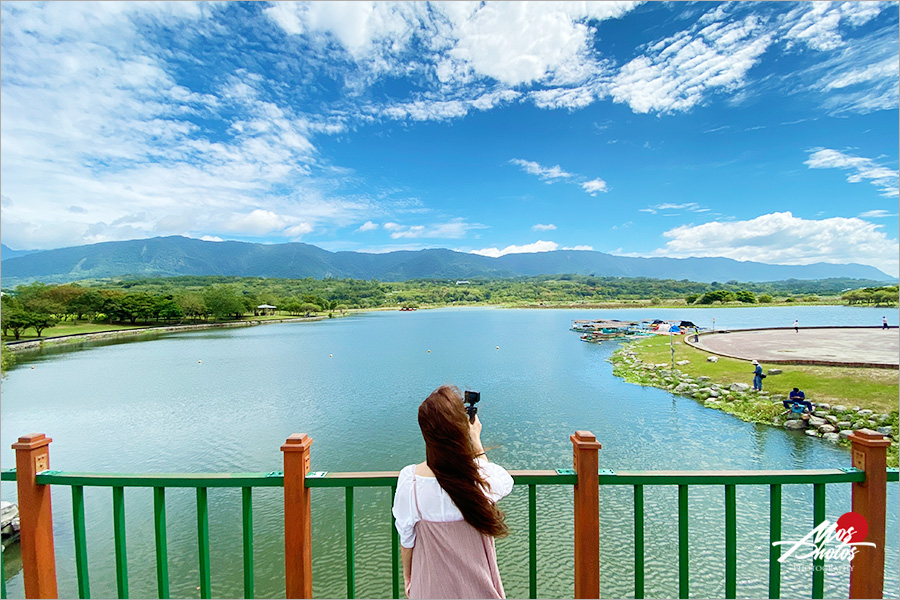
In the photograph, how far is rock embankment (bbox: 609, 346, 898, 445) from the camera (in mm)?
11022

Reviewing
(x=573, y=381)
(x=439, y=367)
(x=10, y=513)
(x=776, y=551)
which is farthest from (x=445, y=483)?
(x=439, y=367)

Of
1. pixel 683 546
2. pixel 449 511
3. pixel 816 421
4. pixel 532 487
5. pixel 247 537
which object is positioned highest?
pixel 449 511

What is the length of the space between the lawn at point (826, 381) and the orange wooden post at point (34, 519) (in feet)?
53.2

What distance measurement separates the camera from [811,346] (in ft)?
67.8

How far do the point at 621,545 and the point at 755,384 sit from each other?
1075 cm

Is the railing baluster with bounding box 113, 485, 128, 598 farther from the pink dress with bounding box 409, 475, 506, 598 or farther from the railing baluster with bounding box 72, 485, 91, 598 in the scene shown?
the pink dress with bounding box 409, 475, 506, 598

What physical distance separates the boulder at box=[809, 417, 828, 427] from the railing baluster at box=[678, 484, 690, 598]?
12.5 meters

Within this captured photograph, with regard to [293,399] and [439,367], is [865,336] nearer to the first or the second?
[439,367]

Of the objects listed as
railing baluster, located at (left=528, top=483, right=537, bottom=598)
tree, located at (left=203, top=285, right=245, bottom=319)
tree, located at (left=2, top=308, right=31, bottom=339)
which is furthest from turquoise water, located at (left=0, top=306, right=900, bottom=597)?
tree, located at (left=203, top=285, right=245, bottom=319)

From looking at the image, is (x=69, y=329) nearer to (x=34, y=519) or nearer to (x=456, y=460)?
(x=34, y=519)

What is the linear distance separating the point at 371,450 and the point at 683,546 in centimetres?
968

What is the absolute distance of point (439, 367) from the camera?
79.7ft

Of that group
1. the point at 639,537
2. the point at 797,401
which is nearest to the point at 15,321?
the point at 639,537

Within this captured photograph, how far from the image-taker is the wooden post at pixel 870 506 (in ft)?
7.28
